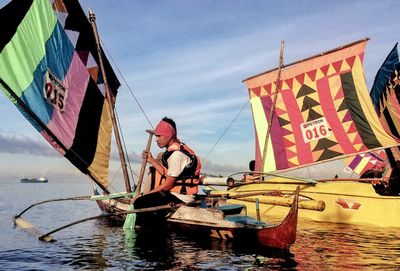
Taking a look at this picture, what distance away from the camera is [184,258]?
34.7 feet

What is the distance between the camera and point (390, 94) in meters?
24.0

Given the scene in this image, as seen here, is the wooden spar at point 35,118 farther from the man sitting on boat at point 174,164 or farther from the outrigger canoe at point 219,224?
the outrigger canoe at point 219,224

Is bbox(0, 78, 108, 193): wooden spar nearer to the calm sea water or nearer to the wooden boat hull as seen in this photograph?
the calm sea water

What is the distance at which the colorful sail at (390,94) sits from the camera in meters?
23.7

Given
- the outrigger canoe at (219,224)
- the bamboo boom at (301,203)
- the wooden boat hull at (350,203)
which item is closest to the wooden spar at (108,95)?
the outrigger canoe at (219,224)

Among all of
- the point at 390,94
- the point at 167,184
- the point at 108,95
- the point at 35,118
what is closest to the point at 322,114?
the point at 390,94

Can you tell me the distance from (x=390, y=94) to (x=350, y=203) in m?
9.13

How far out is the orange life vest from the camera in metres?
12.4

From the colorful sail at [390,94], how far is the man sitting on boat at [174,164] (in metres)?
16.4

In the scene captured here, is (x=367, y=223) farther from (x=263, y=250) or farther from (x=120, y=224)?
(x=120, y=224)

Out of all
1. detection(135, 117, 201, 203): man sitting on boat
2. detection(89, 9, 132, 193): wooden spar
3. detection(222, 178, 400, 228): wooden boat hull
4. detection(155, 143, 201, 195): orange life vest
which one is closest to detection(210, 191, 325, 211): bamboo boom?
detection(222, 178, 400, 228): wooden boat hull

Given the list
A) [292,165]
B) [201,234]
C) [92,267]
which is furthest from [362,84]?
[92,267]

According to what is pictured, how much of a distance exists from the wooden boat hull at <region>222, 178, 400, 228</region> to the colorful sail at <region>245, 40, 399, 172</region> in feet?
12.8

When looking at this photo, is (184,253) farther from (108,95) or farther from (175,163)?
(108,95)
